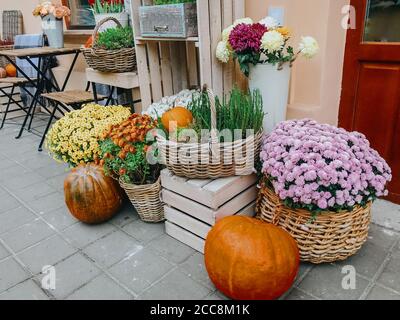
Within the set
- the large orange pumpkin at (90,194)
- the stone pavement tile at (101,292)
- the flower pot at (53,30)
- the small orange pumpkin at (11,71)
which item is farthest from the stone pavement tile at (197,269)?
the small orange pumpkin at (11,71)

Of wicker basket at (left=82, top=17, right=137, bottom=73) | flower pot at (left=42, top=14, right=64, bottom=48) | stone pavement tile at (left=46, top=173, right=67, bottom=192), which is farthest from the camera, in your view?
flower pot at (left=42, top=14, right=64, bottom=48)

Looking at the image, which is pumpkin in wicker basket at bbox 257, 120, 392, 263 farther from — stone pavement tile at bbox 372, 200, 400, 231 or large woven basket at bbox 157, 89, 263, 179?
stone pavement tile at bbox 372, 200, 400, 231

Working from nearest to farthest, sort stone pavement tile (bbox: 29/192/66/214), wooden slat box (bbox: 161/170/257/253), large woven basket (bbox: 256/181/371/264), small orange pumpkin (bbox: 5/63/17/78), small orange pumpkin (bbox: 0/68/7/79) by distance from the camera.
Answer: large woven basket (bbox: 256/181/371/264)
wooden slat box (bbox: 161/170/257/253)
stone pavement tile (bbox: 29/192/66/214)
small orange pumpkin (bbox: 0/68/7/79)
small orange pumpkin (bbox: 5/63/17/78)

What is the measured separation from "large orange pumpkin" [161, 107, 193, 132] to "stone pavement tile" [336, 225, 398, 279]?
1.23m

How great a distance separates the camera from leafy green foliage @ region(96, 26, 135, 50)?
2.96 m

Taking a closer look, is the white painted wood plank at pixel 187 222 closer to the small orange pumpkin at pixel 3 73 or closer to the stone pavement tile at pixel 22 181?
the stone pavement tile at pixel 22 181

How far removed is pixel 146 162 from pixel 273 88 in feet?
3.19

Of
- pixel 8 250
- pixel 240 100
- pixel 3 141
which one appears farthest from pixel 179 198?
pixel 3 141

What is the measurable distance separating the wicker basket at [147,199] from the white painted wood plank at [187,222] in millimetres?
142

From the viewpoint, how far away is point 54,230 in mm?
2486

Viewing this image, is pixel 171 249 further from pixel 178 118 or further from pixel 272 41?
pixel 272 41

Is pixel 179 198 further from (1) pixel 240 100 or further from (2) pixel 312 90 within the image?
(2) pixel 312 90

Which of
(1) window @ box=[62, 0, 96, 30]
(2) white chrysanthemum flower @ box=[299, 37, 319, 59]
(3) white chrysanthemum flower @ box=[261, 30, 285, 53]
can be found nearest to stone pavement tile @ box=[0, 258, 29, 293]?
(3) white chrysanthemum flower @ box=[261, 30, 285, 53]

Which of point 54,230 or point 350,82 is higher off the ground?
point 350,82
